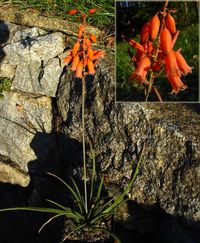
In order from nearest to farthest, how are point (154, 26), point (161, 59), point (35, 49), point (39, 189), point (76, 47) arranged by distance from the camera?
1. point (154, 26)
2. point (161, 59)
3. point (76, 47)
4. point (35, 49)
5. point (39, 189)

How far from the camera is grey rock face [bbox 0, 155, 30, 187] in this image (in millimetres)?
4961

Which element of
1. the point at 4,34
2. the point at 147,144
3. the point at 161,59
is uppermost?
the point at 4,34

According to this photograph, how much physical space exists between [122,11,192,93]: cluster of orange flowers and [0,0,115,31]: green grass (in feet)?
7.42

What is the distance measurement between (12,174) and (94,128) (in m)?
1.38

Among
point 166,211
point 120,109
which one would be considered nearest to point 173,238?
point 166,211

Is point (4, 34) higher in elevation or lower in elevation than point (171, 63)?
higher

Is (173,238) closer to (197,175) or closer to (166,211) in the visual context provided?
(166,211)

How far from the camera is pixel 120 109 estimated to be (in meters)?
3.79

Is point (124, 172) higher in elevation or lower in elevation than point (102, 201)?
higher

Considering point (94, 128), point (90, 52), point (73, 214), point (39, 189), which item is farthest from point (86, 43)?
point (39, 189)

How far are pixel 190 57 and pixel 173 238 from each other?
145 centimetres

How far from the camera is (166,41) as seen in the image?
2.41 metres

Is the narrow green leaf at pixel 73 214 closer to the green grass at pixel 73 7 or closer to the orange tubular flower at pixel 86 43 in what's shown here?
the orange tubular flower at pixel 86 43

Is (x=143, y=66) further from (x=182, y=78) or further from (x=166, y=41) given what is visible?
(x=182, y=78)
